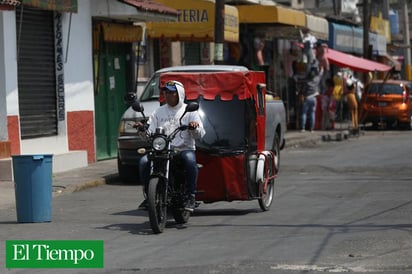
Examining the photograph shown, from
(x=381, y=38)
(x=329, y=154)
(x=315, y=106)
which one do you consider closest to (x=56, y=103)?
(x=329, y=154)

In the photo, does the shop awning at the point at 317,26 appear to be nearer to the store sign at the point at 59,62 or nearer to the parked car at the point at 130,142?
the store sign at the point at 59,62

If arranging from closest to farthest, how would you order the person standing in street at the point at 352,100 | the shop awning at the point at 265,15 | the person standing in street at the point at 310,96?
1. the shop awning at the point at 265,15
2. the person standing in street at the point at 310,96
3. the person standing in street at the point at 352,100

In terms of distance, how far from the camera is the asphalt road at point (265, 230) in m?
9.64

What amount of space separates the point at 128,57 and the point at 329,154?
5360 millimetres

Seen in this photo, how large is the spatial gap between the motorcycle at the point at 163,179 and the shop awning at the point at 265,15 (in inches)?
713

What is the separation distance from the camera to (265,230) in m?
11.9

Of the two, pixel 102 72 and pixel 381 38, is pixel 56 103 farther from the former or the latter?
pixel 381 38

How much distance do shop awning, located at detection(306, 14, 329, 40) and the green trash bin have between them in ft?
67.9

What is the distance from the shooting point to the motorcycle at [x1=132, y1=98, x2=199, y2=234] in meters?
11.7

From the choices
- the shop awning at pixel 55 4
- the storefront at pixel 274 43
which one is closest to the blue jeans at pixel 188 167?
the shop awning at pixel 55 4

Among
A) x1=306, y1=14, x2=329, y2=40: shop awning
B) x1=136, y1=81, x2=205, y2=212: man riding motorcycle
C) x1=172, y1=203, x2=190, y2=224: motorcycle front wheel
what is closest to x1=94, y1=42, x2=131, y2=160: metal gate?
x1=306, y1=14, x2=329, y2=40: shop awning

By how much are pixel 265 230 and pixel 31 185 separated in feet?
10.4

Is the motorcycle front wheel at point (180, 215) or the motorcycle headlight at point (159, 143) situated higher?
the motorcycle headlight at point (159, 143)

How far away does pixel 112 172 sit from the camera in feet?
64.4
